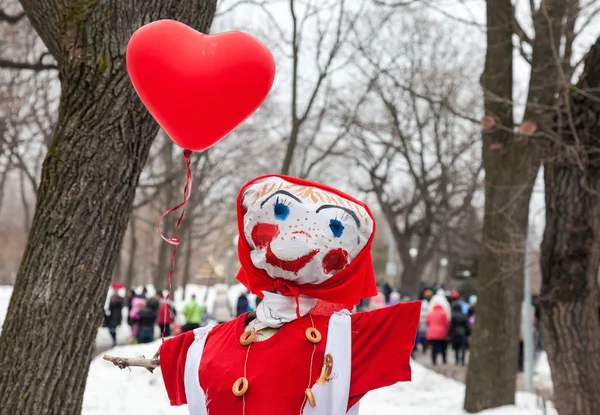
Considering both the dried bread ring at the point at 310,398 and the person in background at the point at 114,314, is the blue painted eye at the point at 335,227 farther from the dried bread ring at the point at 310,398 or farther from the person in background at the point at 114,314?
the person in background at the point at 114,314

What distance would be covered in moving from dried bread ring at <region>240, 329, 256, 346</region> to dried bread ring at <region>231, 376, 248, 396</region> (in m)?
0.16

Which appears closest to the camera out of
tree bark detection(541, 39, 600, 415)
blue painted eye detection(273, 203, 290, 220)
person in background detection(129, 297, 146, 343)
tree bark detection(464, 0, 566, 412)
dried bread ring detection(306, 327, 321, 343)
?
dried bread ring detection(306, 327, 321, 343)

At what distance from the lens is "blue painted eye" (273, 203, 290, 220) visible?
311 cm

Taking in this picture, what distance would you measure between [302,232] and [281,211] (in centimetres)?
14

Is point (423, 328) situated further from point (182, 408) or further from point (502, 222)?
point (182, 408)

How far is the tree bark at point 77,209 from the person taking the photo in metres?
A: 4.17

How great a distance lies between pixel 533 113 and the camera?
8.88 m

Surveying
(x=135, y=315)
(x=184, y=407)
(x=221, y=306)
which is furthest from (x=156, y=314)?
(x=184, y=407)

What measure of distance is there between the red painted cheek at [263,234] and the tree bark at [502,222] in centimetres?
636

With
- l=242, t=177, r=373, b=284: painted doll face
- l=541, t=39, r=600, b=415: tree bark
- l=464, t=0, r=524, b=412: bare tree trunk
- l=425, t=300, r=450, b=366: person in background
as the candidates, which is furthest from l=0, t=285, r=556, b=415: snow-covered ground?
l=242, t=177, r=373, b=284: painted doll face

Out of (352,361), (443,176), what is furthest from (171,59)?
(443,176)

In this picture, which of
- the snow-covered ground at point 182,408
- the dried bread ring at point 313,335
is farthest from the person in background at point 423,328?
the dried bread ring at point 313,335

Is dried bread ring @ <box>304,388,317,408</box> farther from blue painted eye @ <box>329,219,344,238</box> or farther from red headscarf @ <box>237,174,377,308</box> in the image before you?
blue painted eye @ <box>329,219,344,238</box>

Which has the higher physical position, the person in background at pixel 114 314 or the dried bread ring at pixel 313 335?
the dried bread ring at pixel 313 335
